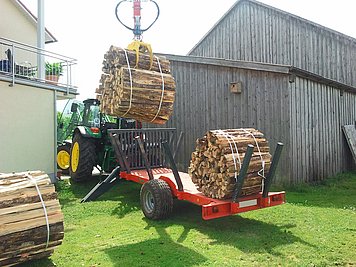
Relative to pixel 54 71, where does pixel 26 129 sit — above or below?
below

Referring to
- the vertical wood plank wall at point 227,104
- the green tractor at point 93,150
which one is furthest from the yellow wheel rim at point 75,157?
the vertical wood plank wall at point 227,104

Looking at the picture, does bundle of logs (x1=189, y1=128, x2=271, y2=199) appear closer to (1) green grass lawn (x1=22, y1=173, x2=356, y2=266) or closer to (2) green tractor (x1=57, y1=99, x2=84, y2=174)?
(1) green grass lawn (x1=22, y1=173, x2=356, y2=266)

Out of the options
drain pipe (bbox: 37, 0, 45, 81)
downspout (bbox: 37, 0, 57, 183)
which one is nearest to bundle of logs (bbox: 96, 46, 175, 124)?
downspout (bbox: 37, 0, 57, 183)

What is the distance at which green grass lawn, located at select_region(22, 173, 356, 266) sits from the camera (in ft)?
14.9

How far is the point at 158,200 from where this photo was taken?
6.39 metres

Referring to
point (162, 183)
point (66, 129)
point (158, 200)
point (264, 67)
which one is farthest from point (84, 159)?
point (264, 67)

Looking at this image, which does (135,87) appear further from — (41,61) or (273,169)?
(41,61)

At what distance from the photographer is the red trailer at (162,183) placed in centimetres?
559

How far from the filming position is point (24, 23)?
16.2 m

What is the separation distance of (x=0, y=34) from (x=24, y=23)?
152 cm

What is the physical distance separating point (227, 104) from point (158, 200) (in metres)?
4.99

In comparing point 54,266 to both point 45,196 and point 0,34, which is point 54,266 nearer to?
point 45,196

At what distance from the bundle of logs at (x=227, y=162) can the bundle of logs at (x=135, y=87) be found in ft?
3.15

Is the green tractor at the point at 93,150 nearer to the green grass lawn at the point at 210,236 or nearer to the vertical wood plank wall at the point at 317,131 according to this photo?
the green grass lawn at the point at 210,236
